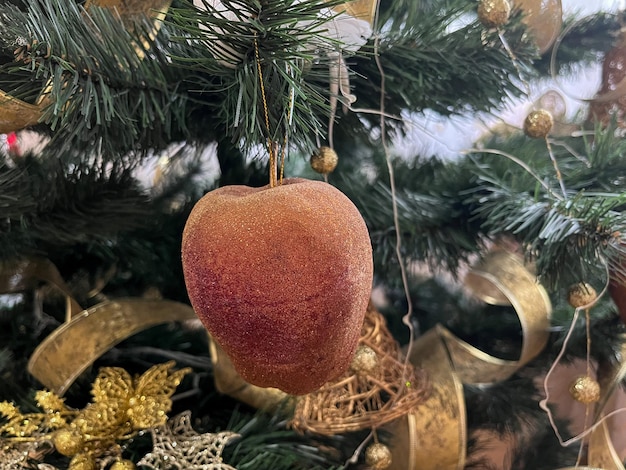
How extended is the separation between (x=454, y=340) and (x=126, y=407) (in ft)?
0.94

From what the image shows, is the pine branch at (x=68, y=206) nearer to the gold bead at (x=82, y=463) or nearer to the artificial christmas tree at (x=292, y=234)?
the artificial christmas tree at (x=292, y=234)

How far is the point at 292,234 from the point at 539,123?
0.29 metres

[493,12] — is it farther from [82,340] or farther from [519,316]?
[82,340]

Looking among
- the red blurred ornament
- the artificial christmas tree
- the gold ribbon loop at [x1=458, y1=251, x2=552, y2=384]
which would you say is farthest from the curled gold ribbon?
the red blurred ornament

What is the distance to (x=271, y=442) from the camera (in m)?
0.40

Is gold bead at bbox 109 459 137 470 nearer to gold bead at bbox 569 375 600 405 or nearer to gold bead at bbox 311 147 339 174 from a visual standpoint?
gold bead at bbox 311 147 339 174

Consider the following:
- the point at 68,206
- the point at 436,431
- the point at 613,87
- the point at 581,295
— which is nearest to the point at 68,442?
the point at 68,206

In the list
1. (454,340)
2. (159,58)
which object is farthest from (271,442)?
(159,58)

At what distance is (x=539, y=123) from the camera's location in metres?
0.41

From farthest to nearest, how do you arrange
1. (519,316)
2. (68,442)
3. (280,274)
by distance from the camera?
(519,316) < (68,442) < (280,274)

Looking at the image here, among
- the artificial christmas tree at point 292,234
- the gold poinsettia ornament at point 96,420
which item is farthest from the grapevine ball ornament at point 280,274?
the gold poinsettia ornament at point 96,420

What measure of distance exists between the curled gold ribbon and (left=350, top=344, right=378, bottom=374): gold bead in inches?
6.9

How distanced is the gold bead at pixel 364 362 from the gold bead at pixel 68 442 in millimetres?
185

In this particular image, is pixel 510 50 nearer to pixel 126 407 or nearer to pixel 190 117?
pixel 190 117
